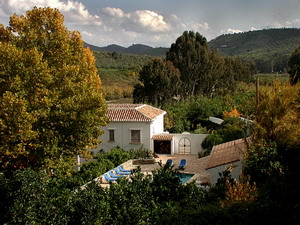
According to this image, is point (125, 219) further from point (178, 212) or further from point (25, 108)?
point (25, 108)

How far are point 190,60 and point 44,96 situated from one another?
3854 centimetres

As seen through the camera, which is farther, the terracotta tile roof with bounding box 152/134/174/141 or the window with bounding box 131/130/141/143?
the terracotta tile roof with bounding box 152/134/174/141

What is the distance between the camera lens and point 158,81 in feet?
133

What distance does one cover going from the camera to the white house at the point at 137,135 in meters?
28.0

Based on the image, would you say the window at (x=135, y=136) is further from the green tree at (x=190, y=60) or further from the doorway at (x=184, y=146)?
the green tree at (x=190, y=60)

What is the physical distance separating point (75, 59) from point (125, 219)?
26.5 feet

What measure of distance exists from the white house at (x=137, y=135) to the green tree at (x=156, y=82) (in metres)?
11.6

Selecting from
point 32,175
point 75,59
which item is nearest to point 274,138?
point 75,59

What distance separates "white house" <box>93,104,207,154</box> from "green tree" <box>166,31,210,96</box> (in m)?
20.2

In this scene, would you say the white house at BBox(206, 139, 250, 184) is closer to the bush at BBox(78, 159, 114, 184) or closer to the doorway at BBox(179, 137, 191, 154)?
the bush at BBox(78, 159, 114, 184)

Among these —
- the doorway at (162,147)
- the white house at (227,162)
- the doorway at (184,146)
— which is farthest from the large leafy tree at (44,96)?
the doorway at (184,146)

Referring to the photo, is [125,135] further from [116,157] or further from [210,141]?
[210,141]

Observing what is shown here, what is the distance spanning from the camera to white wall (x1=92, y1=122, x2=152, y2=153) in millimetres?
28000

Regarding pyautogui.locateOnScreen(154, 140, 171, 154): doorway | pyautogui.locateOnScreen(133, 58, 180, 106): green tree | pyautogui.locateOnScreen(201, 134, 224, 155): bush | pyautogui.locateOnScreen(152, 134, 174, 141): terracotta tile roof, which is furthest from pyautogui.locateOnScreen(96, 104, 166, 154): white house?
pyautogui.locateOnScreen(133, 58, 180, 106): green tree
